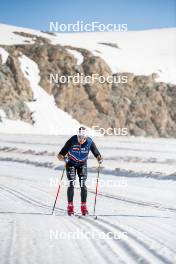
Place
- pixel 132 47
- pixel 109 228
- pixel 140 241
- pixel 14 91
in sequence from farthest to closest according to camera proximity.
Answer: pixel 132 47 < pixel 14 91 < pixel 109 228 < pixel 140 241

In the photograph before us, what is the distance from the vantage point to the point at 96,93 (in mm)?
68875

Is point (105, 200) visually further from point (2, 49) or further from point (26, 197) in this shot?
Result: point (2, 49)

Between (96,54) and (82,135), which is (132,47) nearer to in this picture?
(96,54)

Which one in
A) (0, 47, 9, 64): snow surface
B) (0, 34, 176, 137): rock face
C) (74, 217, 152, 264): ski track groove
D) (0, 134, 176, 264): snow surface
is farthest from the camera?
(0, 47, 9, 64): snow surface

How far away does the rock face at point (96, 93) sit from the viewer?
217 feet

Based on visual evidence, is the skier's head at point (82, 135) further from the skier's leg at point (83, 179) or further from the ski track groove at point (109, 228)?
the ski track groove at point (109, 228)

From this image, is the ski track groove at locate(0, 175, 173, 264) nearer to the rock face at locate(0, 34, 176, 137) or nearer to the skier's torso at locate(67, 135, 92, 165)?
the skier's torso at locate(67, 135, 92, 165)

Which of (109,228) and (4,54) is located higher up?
(4,54)

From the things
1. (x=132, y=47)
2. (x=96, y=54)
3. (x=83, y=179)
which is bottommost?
(x=83, y=179)

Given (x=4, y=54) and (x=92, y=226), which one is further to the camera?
(x=4, y=54)

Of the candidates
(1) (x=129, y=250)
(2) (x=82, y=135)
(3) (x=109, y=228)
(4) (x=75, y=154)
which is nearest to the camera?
(1) (x=129, y=250)

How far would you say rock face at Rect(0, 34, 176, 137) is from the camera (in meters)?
66.2

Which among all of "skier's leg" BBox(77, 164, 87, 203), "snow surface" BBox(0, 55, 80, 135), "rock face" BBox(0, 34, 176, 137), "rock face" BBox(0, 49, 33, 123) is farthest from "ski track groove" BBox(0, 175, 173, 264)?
"rock face" BBox(0, 34, 176, 137)

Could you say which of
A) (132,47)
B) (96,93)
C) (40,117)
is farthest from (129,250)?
(132,47)
